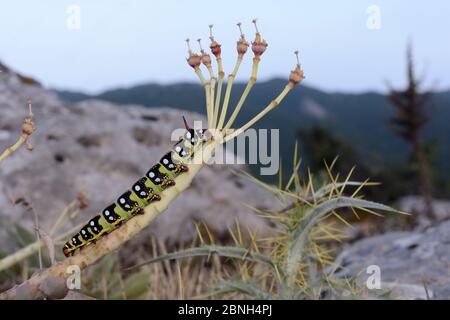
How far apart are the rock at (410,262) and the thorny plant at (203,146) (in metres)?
1.14

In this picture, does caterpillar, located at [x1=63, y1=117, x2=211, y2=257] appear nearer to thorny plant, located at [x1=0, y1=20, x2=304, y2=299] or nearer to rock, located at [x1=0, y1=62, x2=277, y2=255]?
thorny plant, located at [x1=0, y1=20, x2=304, y2=299]

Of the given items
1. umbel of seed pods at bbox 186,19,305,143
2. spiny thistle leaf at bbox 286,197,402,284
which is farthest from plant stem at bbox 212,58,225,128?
spiny thistle leaf at bbox 286,197,402,284

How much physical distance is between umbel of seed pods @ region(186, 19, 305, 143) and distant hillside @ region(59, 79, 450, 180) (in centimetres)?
3255

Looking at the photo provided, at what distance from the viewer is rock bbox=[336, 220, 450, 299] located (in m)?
2.49

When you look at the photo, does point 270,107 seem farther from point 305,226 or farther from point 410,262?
point 410,262

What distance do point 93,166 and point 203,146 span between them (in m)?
3.60

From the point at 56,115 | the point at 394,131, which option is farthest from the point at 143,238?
the point at 394,131

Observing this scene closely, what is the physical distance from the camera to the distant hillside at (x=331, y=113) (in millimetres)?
43450

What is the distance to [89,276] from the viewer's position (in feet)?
10.0

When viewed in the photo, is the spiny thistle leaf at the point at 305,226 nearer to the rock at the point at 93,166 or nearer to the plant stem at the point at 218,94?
the plant stem at the point at 218,94

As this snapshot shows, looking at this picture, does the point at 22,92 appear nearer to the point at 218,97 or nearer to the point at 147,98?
the point at 218,97

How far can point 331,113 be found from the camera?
7469 centimetres

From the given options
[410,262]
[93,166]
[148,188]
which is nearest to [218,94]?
[148,188]

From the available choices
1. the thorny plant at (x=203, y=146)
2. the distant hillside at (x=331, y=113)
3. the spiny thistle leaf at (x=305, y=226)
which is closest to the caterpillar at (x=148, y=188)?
the thorny plant at (x=203, y=146)
